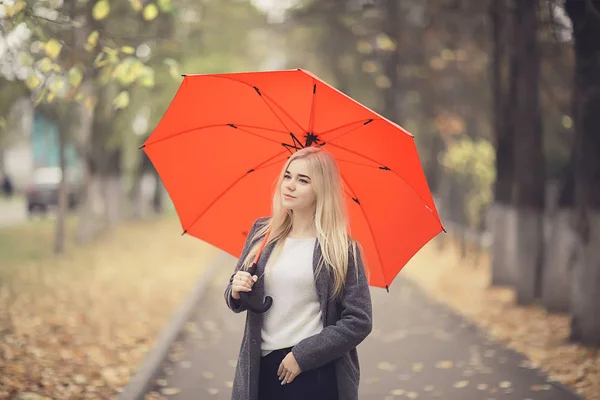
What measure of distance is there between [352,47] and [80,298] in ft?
40.7

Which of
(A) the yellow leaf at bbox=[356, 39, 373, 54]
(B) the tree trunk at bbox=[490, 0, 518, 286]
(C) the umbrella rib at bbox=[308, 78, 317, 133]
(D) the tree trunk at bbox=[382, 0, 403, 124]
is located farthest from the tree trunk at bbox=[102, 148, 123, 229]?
(C) the umbrella rib at bbox=[308, 78, 317, 133]

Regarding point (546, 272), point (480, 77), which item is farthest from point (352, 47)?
point (546, 272)

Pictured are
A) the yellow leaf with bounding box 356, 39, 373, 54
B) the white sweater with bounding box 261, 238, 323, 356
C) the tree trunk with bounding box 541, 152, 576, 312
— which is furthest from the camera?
the yellow leaf with bounding box 356, 39, 373, 54

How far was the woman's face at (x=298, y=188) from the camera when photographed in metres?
3.58

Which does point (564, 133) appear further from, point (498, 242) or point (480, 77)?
point (498, 242)

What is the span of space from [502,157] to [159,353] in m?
7.91

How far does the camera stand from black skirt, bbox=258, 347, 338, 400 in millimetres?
3486

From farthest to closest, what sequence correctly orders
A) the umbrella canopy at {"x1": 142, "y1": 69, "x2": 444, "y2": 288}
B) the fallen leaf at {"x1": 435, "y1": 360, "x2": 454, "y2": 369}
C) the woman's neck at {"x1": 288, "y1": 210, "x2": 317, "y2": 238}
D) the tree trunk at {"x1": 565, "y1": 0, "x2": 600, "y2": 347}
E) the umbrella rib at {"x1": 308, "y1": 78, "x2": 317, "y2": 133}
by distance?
the tree trunk at {"x1": 565, "y1": 0, "x2": 600, "y2": 347} → the fallen leaf at {"x1": 435, "y1": 360, "x2": 454, "y2": 369} → the umbrella canopy at {"x1": 142, "y1": 69, "x2": 444, "y2": 288} → the umbrella rib at {"x1": 308, "y1": 78, "x2": 317, "y2": 133} → the woman's neck at {"x1": 288, "y1": 210, "x2": 317, "y2": 238}

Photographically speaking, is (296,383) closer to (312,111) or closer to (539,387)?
(312,111)

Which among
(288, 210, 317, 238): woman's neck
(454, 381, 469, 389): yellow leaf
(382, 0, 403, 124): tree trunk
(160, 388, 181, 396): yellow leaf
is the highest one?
(382, 0, 403, 124): tree trunk

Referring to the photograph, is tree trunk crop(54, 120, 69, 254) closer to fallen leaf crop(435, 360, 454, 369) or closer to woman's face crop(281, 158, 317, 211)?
fallen leaf crop(435, 360, 454, 369)

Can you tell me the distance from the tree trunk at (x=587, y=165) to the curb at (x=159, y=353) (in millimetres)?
4559

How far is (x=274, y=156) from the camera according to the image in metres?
4.43

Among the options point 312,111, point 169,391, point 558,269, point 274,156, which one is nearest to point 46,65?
point 169,391
